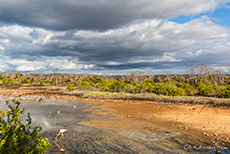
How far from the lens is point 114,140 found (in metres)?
8.87

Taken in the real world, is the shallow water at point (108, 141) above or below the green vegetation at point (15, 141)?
below

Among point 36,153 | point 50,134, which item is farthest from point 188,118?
point 36,153

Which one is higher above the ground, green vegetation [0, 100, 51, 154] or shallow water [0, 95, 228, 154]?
green vegetation [0, 100, 51, 154]

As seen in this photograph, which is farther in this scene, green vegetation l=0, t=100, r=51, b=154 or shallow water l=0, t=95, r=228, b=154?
shallow water l=0, t=95, r=228, b=154

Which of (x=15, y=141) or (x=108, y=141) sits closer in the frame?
(x=15, y=141)

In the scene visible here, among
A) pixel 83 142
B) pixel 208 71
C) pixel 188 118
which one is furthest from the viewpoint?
pixel 208 71

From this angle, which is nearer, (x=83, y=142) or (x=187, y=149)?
(x=187, y=149)

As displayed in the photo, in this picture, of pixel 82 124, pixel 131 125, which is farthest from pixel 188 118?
pixel 82 124

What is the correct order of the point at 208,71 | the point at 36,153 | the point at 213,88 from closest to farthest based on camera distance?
1. the point at 36,153
2. the point at 213,88
3. the point at 208,71

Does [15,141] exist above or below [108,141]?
above

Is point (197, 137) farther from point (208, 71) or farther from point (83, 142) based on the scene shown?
point (208, 71)

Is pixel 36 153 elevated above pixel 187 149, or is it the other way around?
pixel 36 153

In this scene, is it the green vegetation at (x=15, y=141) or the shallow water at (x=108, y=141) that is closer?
the green vegetation at (x=15, y=141)

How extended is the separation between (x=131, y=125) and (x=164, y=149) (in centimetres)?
417
